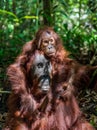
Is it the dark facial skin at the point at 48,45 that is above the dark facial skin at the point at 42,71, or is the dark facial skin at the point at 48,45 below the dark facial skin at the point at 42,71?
above

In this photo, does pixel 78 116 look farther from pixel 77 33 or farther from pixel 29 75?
pixel 77 33

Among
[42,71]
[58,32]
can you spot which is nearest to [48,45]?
[42,71]

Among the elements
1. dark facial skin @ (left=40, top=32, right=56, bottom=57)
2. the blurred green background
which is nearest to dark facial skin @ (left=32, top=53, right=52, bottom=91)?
dark facial skin @ (left=40, top=32, right=56, bottom=57)

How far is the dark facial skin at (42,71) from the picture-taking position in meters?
4.31

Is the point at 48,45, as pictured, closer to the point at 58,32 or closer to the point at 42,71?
the point at 42,71

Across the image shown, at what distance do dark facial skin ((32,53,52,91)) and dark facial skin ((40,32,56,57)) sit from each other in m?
0.06

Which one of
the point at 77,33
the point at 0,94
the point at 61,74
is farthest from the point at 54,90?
the point at 77,33

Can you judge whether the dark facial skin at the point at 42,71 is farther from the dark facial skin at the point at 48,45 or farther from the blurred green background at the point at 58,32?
the blurred green background at the point at 58,32

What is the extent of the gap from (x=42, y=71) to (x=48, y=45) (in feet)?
0.78

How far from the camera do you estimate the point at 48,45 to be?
14.2 feet

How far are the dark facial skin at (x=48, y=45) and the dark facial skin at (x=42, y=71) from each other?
0.21 feet

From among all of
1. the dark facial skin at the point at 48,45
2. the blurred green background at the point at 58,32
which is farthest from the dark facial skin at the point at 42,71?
the blurred green background at the point at 58,32

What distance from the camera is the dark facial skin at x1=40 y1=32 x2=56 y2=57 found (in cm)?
432

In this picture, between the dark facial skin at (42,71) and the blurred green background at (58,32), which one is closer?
the dark facial skin at (42,71)
